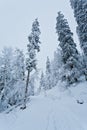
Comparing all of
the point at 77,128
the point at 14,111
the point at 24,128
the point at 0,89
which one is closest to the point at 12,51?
the point at 0,89

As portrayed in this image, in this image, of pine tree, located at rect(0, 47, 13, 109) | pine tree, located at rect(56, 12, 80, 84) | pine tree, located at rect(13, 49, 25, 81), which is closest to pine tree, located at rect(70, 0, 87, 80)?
pine tree, located at rect(56, 12, 80, 84)

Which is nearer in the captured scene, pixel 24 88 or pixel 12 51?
pixel 12 51

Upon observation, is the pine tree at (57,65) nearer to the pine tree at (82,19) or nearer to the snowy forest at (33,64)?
the snowy forest at (33,64)

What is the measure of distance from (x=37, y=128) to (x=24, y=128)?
3.93 feet

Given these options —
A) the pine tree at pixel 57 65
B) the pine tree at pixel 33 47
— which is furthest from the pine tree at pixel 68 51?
the pine tree at pixel 57 65

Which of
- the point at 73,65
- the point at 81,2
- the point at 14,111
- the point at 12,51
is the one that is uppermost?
the point at 81,2

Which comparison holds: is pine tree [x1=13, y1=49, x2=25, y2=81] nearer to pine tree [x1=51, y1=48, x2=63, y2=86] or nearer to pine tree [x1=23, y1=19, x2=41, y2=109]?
pine tree [x1=23, y1=19, x2=41, y2=109]

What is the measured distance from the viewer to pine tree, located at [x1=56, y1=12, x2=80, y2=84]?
25.0 metres

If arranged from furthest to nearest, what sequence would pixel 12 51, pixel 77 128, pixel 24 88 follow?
pixel 24 88 → pixel 12 51 → pixel 77 128

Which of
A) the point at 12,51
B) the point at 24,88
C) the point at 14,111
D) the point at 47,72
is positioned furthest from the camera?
the point at 47,72

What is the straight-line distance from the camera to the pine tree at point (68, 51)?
25.0m

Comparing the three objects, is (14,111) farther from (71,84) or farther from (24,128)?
(71,84)

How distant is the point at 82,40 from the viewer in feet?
78.1

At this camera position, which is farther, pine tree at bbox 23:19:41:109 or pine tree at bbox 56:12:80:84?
pine tree at bbox 56:12:80:84
